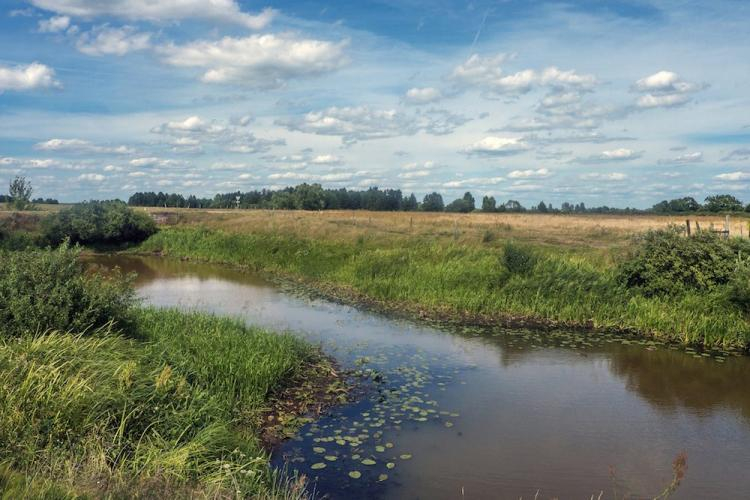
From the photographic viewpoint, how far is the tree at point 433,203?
8656cm

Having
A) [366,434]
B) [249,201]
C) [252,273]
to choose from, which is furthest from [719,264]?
[249,201]

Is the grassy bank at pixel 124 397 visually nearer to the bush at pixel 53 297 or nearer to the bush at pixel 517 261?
the bush at pixel 53 297

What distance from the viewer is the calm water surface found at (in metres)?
6.85

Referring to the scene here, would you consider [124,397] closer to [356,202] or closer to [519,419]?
[519,419]

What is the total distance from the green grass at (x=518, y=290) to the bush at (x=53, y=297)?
9.50m

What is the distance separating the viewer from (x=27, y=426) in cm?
542

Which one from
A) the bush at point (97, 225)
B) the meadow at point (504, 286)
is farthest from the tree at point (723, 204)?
the bush at point (97, 225)

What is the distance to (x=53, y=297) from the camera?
8242mm

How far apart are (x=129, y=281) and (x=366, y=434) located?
507 cm

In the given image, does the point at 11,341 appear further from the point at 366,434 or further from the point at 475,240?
the point at 475,240

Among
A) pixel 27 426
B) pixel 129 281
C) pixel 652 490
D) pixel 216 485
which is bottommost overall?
pixel 652 490

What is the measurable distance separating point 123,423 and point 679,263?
14.1 meters

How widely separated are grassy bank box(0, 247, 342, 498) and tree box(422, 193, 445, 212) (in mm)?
76646

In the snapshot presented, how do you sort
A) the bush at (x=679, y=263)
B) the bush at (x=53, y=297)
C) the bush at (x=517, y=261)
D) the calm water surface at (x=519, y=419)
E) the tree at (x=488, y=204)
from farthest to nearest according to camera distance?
1. the tree at (x=488, y=204)
2. the bush at (x=517, y=261)
3. the bush at (x=679, y=263)
4. the bush at (x=53, y=297)
5. the calm water surface at (x=519, y=419)
